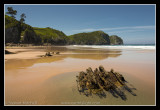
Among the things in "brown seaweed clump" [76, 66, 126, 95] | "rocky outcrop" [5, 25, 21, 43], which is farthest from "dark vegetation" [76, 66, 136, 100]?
"rocky outcrop" [5, 25, 21, 43]

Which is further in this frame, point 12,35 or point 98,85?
point 12,35

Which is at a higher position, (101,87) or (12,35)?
(12,35)

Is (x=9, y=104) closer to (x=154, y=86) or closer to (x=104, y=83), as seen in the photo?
(x=104, y=83)

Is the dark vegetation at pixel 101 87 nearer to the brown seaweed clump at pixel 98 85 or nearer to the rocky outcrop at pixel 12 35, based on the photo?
the brown seaweed clump at pixel 98 85

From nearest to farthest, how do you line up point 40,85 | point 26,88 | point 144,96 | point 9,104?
point 9,104 → point 144,96 → point 26,88 → point 40,85

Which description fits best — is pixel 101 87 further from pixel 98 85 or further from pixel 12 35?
pixel 12 35

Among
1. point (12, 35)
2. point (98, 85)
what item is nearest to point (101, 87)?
point (98, 85)

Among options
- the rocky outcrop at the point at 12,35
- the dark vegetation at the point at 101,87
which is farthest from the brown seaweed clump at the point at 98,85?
the rocky outcrop at the point at 12,35

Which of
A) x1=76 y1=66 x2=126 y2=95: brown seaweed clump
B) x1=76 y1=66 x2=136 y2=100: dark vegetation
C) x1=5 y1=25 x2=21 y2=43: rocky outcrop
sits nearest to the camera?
x1=76 y1=66 x2=136 y2=100: dark vegetation

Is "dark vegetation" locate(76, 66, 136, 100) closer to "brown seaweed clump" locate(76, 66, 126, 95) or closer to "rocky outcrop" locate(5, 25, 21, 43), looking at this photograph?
"brown seaweed clump" locate(76, 66, 126, 95)
